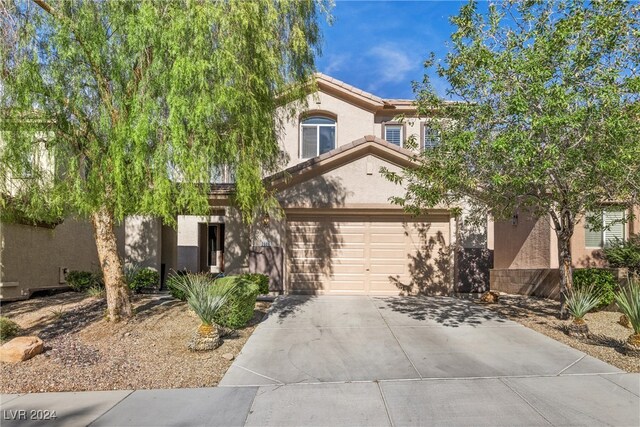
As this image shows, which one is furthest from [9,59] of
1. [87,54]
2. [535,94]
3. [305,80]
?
[535,94]

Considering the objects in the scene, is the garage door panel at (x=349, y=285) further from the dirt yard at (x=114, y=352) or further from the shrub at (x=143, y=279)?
the shrub at (x=143, y=279)

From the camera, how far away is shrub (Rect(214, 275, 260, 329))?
8281 millimetres

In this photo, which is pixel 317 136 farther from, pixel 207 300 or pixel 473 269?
pixel 207 300

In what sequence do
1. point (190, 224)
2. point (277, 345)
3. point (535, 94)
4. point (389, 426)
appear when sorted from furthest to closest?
point (190, 224) → point (277, 345) → point (535, 94) → point (389, 426)

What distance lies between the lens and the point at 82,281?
1314 centimetres

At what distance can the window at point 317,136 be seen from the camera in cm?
1691

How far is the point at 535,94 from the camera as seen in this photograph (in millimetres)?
6730

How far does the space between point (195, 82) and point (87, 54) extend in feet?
6.95

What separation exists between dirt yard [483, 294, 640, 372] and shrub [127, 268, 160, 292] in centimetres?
958

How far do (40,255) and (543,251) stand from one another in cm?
1631

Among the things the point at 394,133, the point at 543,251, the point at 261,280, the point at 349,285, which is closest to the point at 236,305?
the point at 261,280

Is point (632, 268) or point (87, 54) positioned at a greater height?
point (87, 54)

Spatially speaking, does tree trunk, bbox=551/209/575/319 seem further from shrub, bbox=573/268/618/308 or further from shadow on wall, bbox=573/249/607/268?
shadow on wall, bbox=573/249/607/268

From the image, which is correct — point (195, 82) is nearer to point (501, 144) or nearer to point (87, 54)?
point (87, 54)
